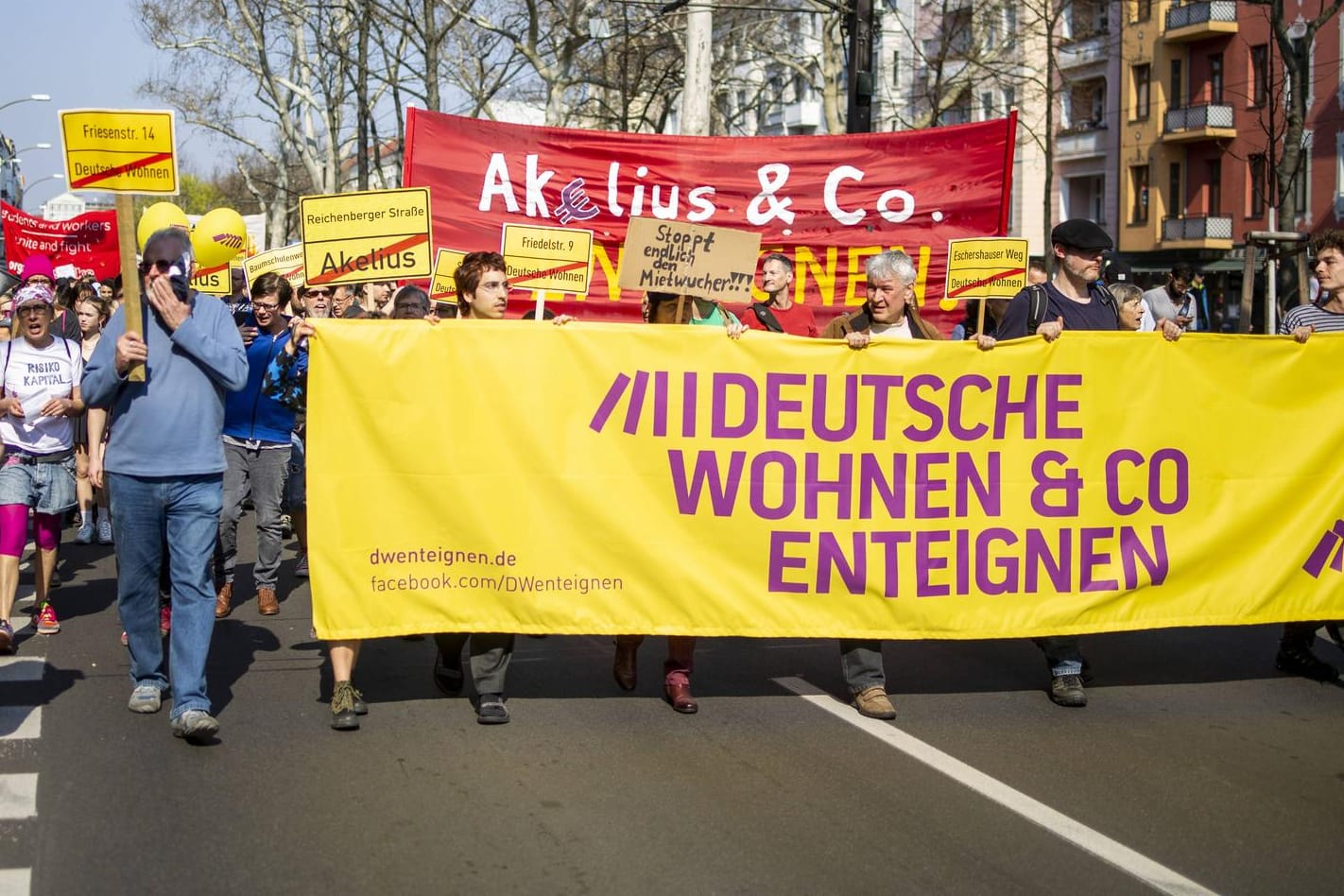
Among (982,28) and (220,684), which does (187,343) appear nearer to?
(220,684)

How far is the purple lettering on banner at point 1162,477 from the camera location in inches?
276

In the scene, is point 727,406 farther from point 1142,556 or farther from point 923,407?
point 1142,556

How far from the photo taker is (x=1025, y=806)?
5.48 m

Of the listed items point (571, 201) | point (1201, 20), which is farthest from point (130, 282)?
point (1201, 20)

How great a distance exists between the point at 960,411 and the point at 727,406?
978 millimetres

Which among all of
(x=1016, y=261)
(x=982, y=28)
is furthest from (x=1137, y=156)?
(x=1016, y=261)

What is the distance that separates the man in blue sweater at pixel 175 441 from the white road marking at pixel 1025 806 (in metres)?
2.53

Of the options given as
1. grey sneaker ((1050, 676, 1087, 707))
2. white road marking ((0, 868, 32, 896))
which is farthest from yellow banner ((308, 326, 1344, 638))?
white road marking ((0, 868, 32, 896))

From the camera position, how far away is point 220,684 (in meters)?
7.39

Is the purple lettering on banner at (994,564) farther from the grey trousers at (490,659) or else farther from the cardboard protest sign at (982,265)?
the cardboard protest sign at (982,265)

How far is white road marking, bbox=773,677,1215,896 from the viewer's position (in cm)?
481

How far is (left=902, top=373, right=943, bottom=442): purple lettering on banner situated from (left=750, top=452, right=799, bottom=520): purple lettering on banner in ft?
1.73

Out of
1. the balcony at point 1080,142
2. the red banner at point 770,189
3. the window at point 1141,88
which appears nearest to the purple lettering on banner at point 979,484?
the red banner at point 770,189

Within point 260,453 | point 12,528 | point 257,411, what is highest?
point 257,411
